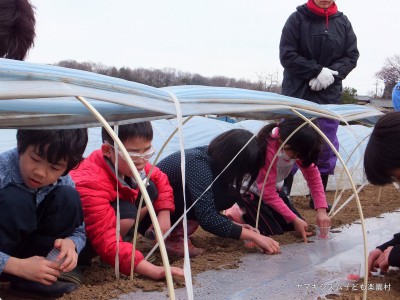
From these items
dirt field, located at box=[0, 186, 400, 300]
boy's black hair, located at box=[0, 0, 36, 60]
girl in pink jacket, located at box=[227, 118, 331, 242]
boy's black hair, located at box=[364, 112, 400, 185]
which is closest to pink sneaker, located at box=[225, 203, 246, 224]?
girl in pink jacket, located at box=[227, 118, 331, 242]

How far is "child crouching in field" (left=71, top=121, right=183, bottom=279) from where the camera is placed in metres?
2.07

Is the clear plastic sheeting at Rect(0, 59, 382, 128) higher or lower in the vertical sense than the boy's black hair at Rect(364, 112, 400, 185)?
higher

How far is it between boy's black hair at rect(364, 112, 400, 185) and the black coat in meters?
1.99

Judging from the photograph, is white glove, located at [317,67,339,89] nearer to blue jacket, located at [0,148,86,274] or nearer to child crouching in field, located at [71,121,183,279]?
child crouching in field, located at [71,121,183,279]

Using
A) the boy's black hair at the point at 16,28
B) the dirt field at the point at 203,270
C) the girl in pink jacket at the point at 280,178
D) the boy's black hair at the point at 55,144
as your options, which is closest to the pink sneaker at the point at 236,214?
the girl in pink jacket at the point at 280,178

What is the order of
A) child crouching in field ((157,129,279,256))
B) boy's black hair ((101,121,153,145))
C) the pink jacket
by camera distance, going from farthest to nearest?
the pink jacket
child crouching in field ((157,129,279,256))
boy's black hair ((101,121,153,145))

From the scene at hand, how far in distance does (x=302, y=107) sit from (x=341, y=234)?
4.47 feet

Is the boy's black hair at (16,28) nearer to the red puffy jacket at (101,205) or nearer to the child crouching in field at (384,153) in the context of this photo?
the red puffy jacket at (101,205)

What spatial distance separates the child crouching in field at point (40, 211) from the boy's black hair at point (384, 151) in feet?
3.64

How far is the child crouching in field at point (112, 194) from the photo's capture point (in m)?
2.07

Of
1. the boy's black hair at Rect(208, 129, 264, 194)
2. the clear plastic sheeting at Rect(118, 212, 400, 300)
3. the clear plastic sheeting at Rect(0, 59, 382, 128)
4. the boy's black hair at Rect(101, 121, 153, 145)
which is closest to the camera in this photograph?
the clear plastic sheeting at Rect(0, 59, 382, 128)

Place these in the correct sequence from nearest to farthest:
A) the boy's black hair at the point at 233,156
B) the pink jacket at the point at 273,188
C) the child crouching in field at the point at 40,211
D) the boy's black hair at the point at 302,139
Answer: the child crouching in field at the point at 40,211
the boy's black hair at the point at 233,156
the boy's black hair at the point at 302,139
the pink jacket at the point at 273,188

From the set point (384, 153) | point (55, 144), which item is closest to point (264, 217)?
point (384, 153)

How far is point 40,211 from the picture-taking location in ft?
6.33
